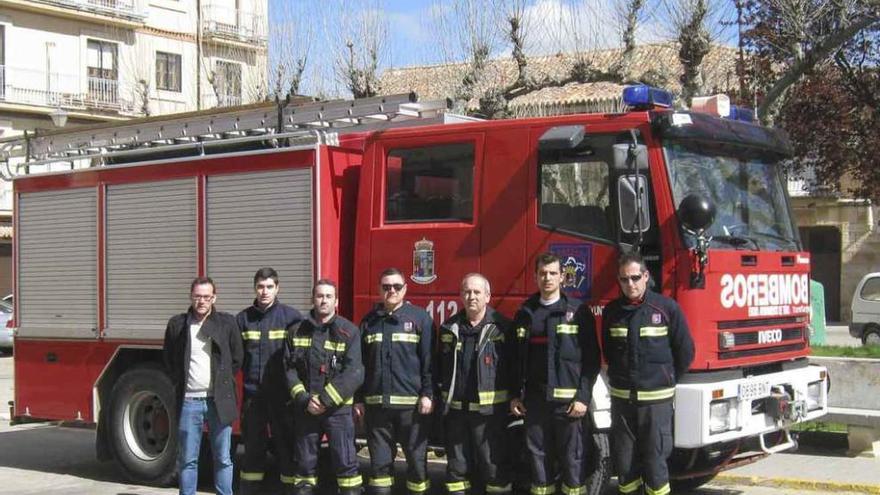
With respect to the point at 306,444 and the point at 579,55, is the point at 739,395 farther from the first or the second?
the point at 579,55

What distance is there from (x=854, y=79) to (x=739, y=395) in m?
22.2

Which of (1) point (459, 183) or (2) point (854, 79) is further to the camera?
(2) point (854, 79)

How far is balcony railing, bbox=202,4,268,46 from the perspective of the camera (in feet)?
119

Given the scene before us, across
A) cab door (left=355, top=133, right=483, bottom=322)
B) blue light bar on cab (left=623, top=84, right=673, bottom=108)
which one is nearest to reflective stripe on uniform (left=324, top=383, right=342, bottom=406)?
cab door (left=355, top=133, right=483, bottom=322)

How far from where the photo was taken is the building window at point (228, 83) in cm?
2591

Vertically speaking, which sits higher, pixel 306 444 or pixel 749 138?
pixel 749 138

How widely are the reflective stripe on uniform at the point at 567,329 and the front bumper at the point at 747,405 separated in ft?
2.49

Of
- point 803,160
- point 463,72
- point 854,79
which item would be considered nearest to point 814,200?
point 803,160

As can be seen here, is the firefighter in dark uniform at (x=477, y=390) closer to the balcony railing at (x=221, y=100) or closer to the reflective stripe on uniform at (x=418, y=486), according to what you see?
the reflective stripe on uniform at (x=418, y=486)

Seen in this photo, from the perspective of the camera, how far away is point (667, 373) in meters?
6.98

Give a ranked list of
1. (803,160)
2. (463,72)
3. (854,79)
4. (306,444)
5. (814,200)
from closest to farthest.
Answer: (306,444) → (463,72) → (854,79) → (803,160) → (814,200)

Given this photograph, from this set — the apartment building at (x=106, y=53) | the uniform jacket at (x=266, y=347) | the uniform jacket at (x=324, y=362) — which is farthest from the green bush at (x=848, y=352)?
the apartment building at (x=106, y=53)

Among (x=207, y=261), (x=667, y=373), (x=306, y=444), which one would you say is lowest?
(x=306, y=444)

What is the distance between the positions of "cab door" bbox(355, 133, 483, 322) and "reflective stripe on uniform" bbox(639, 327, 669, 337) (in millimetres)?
1470
